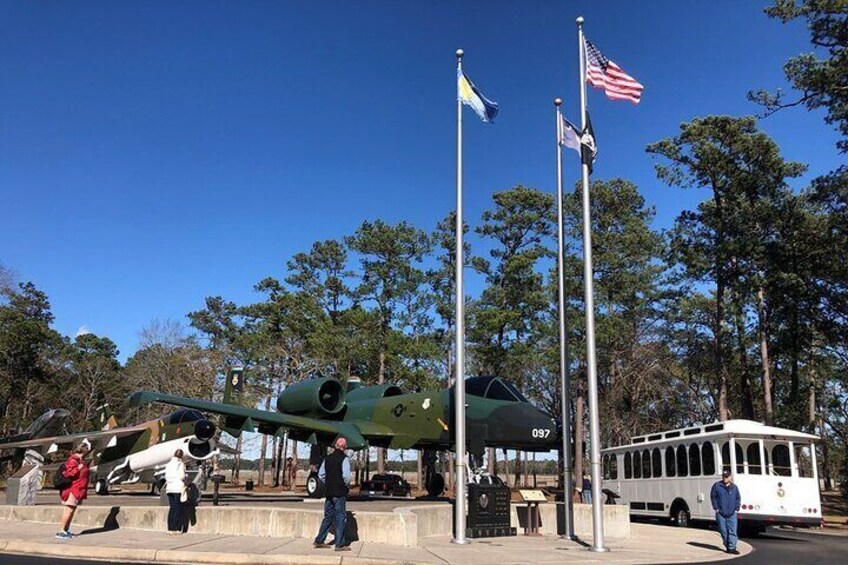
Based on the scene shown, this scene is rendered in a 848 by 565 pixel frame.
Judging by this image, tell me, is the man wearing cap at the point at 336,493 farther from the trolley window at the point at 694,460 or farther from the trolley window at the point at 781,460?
the trolley window at the point at 781,460

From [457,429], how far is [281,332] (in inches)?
1441

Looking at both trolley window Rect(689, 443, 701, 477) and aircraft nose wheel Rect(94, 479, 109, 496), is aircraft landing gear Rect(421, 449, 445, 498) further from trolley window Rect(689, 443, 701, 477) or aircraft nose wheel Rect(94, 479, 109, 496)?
aircraft nose wheel Rect(94, 479, 109, 496)

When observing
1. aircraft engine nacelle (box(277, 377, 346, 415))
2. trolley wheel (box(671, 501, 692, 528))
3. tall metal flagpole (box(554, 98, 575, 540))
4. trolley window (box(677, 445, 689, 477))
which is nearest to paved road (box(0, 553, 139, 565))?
tall metal flagpole (box(554, 98, 575, 540))

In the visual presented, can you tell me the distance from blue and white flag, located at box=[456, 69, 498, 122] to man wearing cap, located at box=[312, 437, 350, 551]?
7.87 m

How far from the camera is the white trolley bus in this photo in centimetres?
1752

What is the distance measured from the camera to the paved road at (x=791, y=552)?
1194 cm

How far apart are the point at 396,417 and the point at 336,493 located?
8039 millimetres

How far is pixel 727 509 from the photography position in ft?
45.0

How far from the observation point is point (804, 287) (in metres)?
30.0

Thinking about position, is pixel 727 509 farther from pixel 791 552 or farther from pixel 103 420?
pixel 103 420

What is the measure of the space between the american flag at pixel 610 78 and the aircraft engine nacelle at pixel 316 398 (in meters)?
11.3

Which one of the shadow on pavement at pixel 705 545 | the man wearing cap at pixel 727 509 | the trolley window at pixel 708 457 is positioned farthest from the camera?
the trolley window at pixel 708 457

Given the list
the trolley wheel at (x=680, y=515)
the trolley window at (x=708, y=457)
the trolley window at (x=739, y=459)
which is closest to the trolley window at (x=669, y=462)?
the trolley wheel at (x=680, y=515)

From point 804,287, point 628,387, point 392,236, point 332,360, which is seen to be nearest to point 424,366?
A: point 332,360
